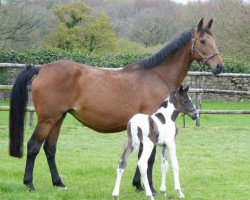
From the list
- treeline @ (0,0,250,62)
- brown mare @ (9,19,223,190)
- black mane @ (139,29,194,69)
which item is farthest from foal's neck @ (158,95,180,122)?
treeline @ (0,0,250,62)

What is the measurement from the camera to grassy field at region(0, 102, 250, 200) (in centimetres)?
604

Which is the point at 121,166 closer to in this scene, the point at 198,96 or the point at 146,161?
the point at 146,161

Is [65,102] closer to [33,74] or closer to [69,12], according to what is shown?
[33,74]

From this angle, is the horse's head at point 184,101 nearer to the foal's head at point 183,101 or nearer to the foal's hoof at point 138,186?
the foal's head at point 183,101

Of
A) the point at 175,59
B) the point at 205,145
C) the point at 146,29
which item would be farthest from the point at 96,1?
the point at 175,59

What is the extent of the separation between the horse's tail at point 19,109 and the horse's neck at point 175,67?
5.45 feet

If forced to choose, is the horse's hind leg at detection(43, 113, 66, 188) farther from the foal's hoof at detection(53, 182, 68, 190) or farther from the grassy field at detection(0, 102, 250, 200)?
the grassy field at detection(0, 102, 250, 200)

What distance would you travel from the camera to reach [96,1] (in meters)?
50.5

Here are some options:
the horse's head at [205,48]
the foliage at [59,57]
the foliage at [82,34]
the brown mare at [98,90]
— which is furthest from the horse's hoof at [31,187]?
the foliage at [82,34]

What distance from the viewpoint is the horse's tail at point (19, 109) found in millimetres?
6316

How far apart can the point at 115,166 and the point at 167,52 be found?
8.06 feet

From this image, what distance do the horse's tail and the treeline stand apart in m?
18.2

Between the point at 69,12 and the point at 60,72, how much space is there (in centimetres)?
2868

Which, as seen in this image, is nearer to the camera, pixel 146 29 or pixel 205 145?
pixel 205 145
